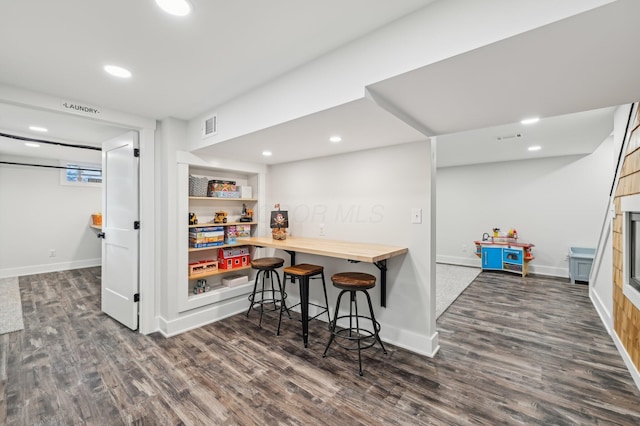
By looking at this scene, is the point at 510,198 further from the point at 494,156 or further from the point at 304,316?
the point at 304,316

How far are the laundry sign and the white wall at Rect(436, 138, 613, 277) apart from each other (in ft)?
21.1

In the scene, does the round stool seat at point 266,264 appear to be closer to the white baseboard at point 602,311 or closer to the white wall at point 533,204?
the white baseboard at point 602,311

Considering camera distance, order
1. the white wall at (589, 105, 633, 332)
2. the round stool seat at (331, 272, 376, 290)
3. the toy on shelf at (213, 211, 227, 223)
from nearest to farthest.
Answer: the round stool seat at (331, 272, 376, 290) → the white wall at (589, 105, 633, 332) → the toy on shelf at (213, 211, 227, 223)

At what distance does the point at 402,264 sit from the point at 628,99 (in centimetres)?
186

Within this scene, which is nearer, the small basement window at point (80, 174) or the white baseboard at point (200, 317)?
the white baseboard at point (200, 317)

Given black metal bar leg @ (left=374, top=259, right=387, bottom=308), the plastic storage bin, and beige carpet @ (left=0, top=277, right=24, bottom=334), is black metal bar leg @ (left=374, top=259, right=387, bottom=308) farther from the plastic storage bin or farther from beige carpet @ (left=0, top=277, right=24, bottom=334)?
the plastic storage bin

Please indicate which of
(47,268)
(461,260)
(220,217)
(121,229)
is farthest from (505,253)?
(47,268)

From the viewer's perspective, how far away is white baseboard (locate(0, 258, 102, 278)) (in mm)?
5098

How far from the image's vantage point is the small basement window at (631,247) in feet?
7.14

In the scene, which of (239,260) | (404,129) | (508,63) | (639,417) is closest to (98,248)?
(239,260)

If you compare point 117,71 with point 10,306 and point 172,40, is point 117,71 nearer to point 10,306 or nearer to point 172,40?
point 172,40

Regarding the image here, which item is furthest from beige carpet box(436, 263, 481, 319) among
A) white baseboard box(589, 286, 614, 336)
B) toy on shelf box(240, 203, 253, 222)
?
toy on shelf box(240, 203, 253, 222)

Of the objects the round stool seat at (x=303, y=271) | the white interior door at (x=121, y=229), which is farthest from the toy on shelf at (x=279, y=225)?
the white interior door at (x=121, y=229)

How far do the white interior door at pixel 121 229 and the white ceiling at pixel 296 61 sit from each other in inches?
Result: 27.5
